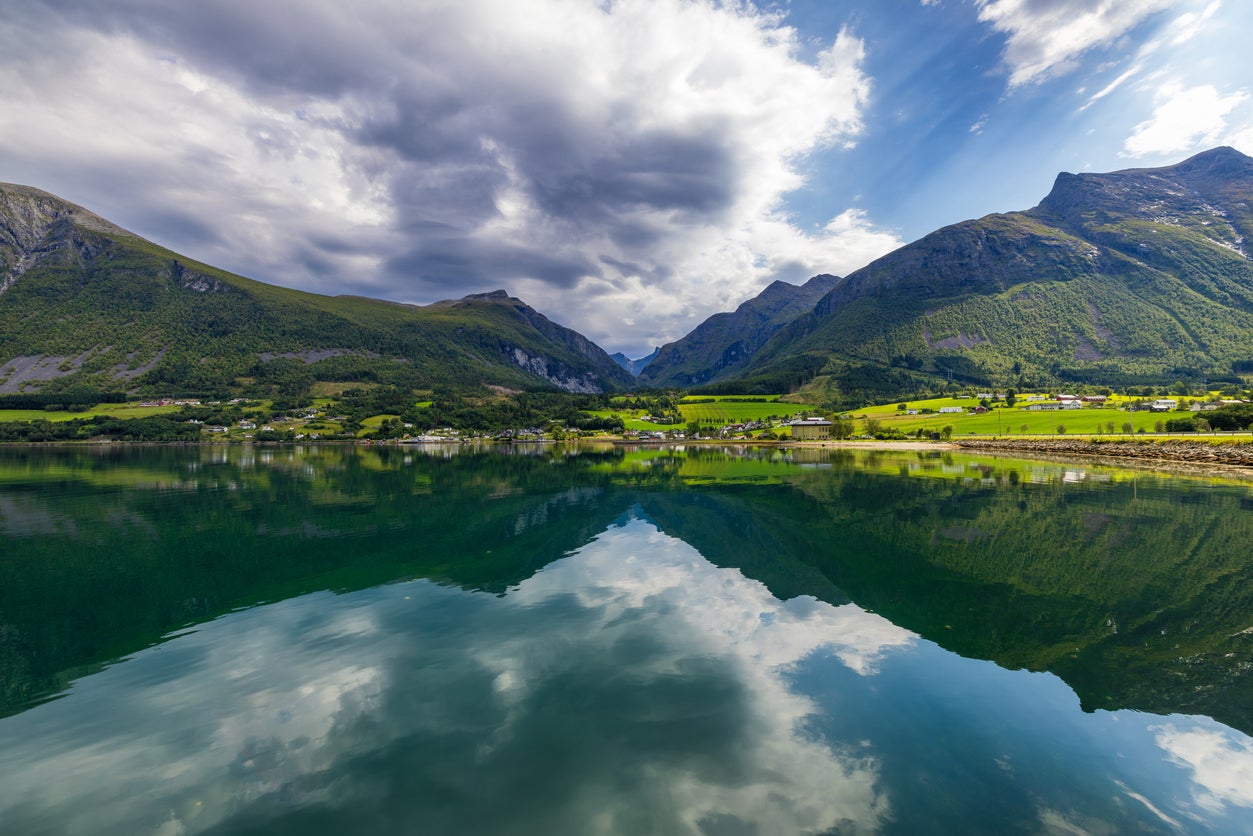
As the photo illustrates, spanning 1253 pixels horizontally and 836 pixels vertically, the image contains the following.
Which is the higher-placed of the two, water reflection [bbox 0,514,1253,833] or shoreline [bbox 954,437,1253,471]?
water reflection [bbox 0,514,1253,833]

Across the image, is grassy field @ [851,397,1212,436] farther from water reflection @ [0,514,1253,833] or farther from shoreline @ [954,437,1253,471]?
water reflection @ [0,514,1253,833]

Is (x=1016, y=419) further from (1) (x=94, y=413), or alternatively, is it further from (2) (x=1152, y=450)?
(1) (x=94, y=413)

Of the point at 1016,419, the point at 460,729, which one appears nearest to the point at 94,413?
the point at 460,729

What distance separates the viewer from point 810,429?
157 metres

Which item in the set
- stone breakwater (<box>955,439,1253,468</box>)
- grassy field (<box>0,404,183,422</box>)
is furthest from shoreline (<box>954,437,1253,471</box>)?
grassy field (<box>0,404,183,422</box>)

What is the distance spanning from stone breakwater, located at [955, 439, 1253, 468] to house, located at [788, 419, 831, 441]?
171 ft

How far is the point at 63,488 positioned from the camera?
4603cm

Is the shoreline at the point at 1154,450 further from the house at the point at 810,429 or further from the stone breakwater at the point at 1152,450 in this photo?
the house at the point at 810,429

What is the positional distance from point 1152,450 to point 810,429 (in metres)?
91.6

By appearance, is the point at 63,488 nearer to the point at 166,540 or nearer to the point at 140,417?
the point at 166,540

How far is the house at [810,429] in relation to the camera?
493ft

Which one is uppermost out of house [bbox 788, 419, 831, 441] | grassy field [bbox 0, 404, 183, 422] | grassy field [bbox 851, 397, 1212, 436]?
grassy field [bbox 0, 404, 183, 422]

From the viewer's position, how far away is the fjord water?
7449 millimetres

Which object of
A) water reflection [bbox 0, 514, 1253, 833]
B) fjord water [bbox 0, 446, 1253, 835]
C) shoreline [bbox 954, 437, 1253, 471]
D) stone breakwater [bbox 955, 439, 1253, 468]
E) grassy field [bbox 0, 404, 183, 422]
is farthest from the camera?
grassy field [bbox 0, 404, 183, 422]
